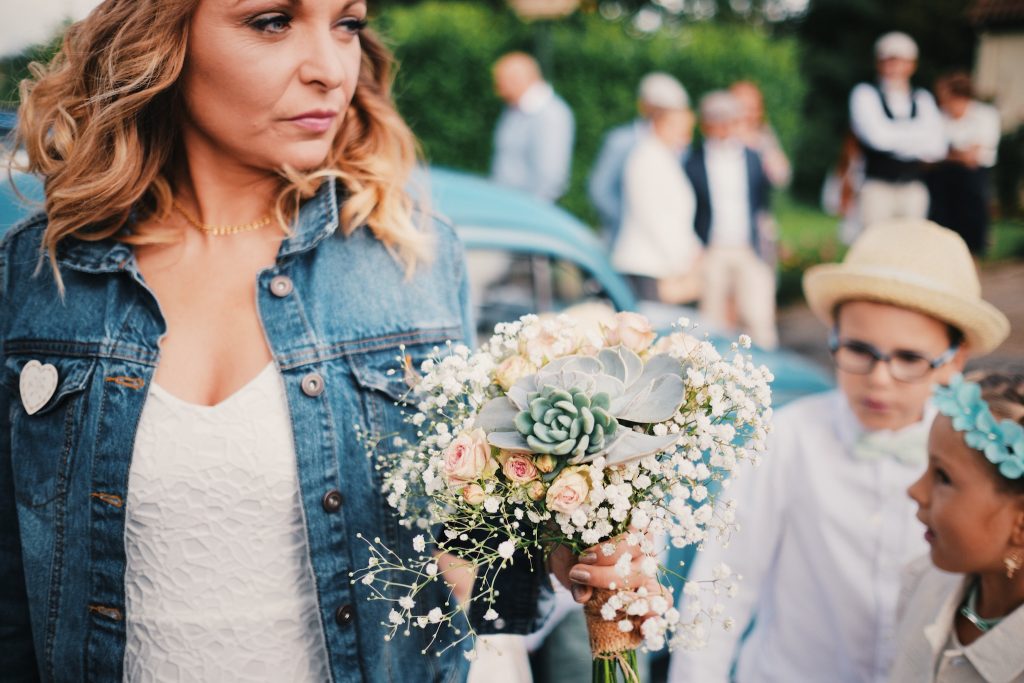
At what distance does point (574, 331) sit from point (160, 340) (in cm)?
81

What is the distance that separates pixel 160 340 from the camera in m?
1.84

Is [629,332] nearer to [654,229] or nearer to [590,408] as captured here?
[590,408]

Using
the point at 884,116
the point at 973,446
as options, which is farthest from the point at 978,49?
the point at 973,446

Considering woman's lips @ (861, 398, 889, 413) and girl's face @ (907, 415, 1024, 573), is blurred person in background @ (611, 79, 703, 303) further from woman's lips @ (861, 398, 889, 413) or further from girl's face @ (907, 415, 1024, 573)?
girl's face @ (907, 415, 1024, 573)

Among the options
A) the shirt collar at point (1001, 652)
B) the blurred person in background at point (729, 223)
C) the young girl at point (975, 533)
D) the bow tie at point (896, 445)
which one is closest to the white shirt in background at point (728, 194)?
the blurred person in background at point (729, 223)

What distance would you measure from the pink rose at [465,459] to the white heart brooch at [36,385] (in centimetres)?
84

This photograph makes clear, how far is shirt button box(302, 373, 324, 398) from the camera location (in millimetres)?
1819

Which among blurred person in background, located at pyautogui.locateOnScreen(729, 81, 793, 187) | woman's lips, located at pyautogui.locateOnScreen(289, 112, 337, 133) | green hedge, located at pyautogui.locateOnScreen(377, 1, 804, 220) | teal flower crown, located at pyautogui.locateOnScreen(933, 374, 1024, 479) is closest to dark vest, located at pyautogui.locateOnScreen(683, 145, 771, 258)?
blurred person in background, located at pyautogui.locateOnScreen(729, 81, 793, 187)

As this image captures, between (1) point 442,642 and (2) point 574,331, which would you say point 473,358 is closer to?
(2) point 574,331

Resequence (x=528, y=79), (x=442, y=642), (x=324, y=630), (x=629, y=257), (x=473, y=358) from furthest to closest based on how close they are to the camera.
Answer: (x=528, y=79) → (x=629, y=257) → (x=442, y=642) → (x=324, y=630) → (x=473, y=358)

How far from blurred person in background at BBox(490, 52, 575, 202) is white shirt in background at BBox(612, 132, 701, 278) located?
1176 millimetres

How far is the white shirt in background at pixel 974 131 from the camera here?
34.2 ft

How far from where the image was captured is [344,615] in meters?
1.83

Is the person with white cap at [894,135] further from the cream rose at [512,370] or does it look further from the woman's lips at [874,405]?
the cream rose at [512,370]
